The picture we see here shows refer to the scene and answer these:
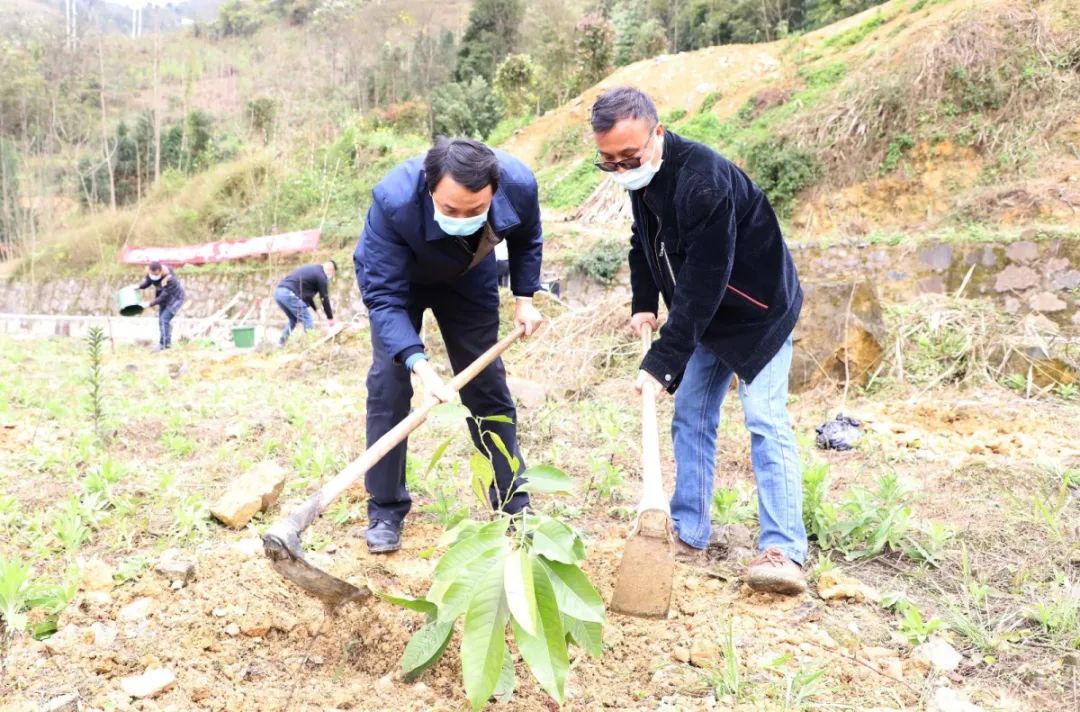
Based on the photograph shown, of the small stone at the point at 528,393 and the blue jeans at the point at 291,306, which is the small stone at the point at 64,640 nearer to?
the small stone at the point at 528,393

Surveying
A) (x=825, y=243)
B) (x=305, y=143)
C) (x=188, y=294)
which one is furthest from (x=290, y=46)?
(x=825, y=243)

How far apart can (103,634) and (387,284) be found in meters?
1.26

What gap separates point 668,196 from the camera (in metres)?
2.29

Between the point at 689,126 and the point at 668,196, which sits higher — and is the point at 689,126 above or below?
below

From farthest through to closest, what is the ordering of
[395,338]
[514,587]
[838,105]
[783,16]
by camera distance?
1. [783,16]
2. [838,105]
3. [395,338]
4. [514,587]

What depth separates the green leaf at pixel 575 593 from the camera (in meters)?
1.58

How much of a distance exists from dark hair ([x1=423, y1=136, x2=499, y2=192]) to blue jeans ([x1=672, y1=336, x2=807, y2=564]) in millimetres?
906

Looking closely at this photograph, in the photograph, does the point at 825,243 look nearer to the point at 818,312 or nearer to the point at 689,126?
the point at 818,312

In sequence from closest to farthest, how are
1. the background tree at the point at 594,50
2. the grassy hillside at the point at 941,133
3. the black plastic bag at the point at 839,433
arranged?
1. the black plastic bag at the point at 839,433
2. the grassy hillside at the point at 941,133
3. the background tree at the point at 594,50

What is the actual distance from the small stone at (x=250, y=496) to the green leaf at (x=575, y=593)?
1620mm

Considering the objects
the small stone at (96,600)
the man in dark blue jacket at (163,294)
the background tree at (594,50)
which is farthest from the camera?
the background tree at (594,50)

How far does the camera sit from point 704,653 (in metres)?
1.88

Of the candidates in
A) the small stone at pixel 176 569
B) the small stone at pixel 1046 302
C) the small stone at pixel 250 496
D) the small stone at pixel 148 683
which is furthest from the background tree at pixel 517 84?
the small stone at pixel 148 683

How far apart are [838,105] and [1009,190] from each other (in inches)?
132
